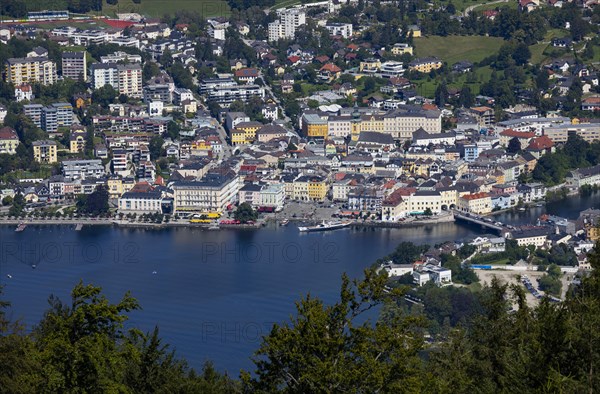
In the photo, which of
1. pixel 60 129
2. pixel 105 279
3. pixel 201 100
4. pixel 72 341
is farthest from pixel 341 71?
pixel 72 341

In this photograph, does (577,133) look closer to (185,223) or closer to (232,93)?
(232,93)

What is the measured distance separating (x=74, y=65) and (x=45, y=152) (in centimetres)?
323

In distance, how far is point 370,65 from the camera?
21328mm

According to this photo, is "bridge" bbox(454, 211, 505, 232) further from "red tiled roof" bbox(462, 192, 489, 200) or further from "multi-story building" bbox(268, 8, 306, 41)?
"multi-story building" bbox(268, 8, 306, 41)

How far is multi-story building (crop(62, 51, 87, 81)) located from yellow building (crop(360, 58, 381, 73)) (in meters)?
3.99

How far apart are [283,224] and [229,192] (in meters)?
1.08

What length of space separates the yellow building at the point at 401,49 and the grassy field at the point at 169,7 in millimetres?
3840

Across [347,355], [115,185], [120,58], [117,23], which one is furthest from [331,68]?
[347,355]

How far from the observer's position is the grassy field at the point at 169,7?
2469cm

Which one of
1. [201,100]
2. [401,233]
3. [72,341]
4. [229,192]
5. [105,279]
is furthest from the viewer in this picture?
[201,100]

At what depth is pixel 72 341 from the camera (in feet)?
17.5


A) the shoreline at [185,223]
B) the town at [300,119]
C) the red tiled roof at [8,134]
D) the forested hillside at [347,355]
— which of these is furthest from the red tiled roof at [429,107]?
the forested hillside at [347,355]

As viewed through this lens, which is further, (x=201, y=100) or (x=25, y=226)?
(x=201, y=100)

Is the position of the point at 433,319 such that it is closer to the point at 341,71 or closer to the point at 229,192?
the point at 229,192
